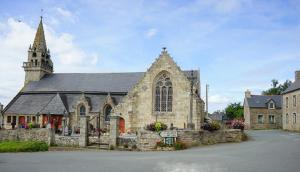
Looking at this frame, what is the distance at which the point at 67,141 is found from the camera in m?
26.4

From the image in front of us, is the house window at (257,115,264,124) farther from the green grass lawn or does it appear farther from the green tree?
the green grass lawn

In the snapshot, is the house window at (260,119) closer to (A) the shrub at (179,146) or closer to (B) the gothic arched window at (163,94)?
(B) the gothic arched window at (163,94)

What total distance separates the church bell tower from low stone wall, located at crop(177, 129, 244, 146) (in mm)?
27643

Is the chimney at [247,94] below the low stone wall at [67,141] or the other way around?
the other way around

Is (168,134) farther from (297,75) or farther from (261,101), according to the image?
(261,101)

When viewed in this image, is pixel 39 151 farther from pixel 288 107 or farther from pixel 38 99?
pixel 288 107

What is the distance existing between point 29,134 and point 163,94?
12.2 meters

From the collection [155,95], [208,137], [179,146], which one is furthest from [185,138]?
[155,95]

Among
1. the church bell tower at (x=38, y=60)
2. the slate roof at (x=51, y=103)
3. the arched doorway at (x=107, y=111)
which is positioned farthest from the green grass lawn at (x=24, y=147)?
the church bell tower at (x=38, y=60)

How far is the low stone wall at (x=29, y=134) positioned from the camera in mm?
27750

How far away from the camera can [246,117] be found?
54.8 m

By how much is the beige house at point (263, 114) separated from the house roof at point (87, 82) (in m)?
15.5

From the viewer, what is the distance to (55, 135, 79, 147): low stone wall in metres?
25.9

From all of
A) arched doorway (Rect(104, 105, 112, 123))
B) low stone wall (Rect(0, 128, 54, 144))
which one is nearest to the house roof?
arched doorway (Rect(104, 105, 112, 123))
